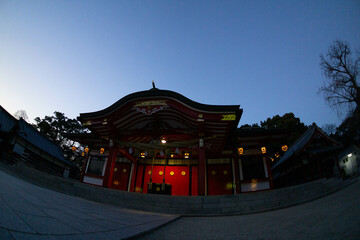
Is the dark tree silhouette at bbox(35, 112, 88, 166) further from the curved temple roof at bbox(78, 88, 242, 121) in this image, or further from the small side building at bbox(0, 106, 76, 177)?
the curved temple roof at bbox(78, 88, 242, 121)

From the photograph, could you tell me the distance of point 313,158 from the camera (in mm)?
13867

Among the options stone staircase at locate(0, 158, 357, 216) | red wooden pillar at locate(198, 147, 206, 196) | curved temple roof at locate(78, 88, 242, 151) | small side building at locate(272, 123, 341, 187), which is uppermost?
curved temple roof at locate(78, 88, 242, 151)

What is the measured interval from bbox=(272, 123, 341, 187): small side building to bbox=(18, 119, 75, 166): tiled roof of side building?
25040mm

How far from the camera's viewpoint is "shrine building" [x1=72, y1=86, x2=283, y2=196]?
1059 centimetres

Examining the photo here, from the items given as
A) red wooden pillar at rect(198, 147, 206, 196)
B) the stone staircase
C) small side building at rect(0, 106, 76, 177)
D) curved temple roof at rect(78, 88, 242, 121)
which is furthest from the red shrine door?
red wooden pillar at rect(198, 147, 206, 196)

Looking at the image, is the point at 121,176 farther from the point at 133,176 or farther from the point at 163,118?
the point at 163,118

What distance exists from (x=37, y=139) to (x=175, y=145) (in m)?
16.6

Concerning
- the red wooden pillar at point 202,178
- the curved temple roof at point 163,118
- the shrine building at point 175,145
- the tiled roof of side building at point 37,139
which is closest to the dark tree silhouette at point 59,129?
the tiled roof of side building at point 37,139

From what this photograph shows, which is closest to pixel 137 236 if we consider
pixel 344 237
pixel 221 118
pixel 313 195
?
pixel 344 237

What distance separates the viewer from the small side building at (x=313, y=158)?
42.4ft

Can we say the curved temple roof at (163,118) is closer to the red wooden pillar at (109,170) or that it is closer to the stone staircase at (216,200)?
the red wooden pillar at (109,170)

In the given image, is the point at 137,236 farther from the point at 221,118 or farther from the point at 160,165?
the point at 160,165

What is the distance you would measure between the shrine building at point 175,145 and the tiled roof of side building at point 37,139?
488 centimetres

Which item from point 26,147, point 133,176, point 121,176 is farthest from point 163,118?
point 26,147
